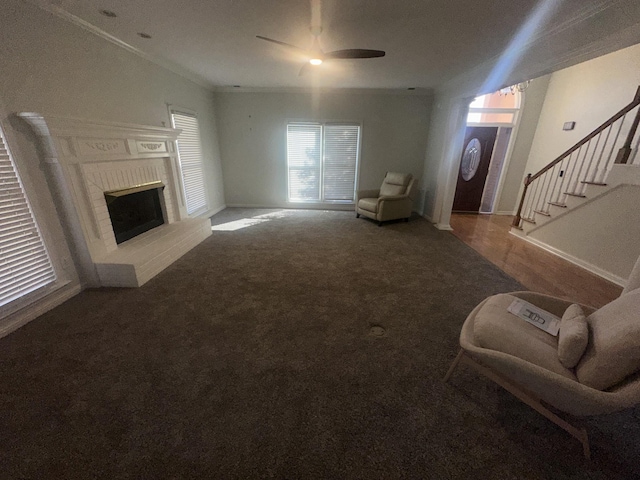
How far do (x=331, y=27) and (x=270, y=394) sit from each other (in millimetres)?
3257

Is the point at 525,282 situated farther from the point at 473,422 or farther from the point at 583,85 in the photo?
the point at 583,85

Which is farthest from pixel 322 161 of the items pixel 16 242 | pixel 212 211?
pixel 16 242

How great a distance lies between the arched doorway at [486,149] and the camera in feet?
17.7

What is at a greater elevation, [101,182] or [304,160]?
[304,160]

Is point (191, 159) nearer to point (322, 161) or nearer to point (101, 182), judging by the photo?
point (101, 182)

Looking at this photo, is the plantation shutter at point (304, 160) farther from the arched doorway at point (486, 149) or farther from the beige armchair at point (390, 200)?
the arched doorway at point (486, 149)

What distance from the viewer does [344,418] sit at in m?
1.46

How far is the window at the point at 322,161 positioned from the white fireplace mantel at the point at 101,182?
2.91m

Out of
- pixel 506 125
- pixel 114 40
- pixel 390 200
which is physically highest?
pixel 114 40

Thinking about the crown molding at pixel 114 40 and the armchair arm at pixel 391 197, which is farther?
the armchair arm at pixel 391 197

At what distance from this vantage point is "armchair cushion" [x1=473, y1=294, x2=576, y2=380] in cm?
135

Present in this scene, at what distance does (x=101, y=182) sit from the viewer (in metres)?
2.77

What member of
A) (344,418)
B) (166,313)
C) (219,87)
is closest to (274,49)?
(219,87)

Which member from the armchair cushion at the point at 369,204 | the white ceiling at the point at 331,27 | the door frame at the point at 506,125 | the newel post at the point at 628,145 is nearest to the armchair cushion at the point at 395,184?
the armchair cushion at the point at 369,204
